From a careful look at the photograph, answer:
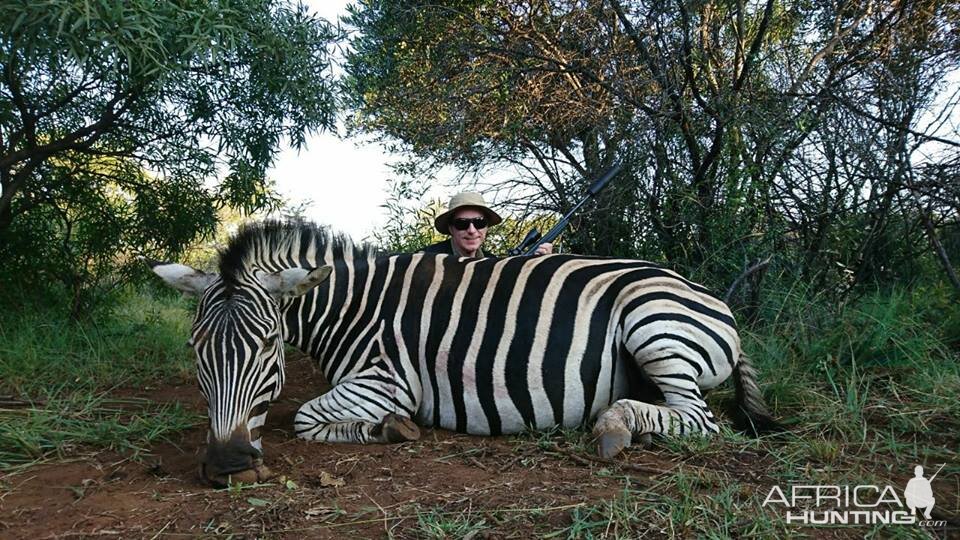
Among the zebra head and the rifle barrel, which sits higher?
the rifle barrel

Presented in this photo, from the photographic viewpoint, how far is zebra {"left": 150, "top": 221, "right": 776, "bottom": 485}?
9.09 feet

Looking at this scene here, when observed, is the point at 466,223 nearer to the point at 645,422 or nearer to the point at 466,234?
the point at 466,234

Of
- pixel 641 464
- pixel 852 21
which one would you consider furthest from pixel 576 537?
pixel 852 21

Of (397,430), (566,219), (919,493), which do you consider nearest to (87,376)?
(397,430)

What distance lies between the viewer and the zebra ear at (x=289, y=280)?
9.27ft

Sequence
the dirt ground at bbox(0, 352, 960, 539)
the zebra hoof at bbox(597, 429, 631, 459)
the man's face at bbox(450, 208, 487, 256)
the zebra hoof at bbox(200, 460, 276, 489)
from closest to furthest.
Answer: the dirt ground at bbox(0, 352, 960, 539)
the zebra hoof at bbox(200, 460, 276, 489)
the zebra hoof at bbox(597, 429, 631, 459)
the man's face at bbox(450, 208, 487, 256)

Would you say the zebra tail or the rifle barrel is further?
the rifle barrel

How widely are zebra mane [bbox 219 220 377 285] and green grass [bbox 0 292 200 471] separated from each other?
95cm

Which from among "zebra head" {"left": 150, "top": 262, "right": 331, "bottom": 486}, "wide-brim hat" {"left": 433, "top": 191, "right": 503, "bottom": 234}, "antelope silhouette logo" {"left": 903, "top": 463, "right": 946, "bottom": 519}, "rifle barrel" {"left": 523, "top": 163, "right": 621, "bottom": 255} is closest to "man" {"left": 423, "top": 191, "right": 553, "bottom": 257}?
"wide-brim hat" {"left": 433, "top": 191, "right": 503, "bottom": 234}

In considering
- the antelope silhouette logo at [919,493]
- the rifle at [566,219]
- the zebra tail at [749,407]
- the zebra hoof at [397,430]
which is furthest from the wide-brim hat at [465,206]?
the antelope silhouette logo at [919,493]

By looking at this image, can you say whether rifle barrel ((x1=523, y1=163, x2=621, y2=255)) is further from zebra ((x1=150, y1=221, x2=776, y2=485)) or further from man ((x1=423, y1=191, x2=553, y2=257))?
zebra ((x1=150, y1=221, x2=776, y2=485))

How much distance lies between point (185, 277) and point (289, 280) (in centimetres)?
50

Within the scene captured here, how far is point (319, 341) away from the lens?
128 inches

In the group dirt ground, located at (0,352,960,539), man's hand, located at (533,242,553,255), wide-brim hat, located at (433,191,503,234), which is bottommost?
dirt ground, located at (0,352,960,539)
